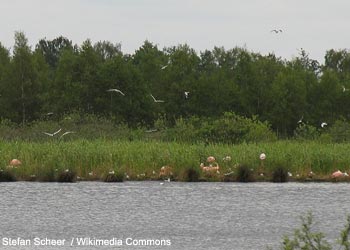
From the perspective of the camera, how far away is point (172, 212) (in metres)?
18.8

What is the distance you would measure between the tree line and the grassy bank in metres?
23.8

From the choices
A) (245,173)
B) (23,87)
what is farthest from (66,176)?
(23,87)

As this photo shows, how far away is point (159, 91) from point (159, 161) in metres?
32.4

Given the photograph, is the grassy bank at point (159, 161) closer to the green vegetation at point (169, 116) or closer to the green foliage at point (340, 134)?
the green vegetation at point (169, 116)

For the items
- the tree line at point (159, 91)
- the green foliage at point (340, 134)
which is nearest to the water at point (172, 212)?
the green foliage at point (340, 134)

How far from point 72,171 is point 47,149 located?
6.05 ft

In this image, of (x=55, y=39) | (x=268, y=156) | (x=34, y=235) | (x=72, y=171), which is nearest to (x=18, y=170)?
(x=72, y=171)

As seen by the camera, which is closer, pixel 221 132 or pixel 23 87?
pixel 221 132

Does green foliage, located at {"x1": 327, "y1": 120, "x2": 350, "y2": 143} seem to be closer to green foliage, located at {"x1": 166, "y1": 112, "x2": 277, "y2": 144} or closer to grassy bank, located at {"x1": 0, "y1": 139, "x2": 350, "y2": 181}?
green foliage, located at {"x1": 166, "y1": 112, "x2": 277, "y2": 144}

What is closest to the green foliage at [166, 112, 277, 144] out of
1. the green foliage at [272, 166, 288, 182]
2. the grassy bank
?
the grassy bank

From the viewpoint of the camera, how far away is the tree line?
53.3m

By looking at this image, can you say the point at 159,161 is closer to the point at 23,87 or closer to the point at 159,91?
the point at 23,87

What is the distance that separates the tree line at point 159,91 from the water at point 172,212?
1069 inches

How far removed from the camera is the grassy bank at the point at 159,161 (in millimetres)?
25578
